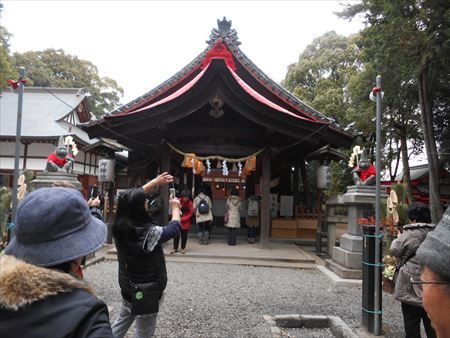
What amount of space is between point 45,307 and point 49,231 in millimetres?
272

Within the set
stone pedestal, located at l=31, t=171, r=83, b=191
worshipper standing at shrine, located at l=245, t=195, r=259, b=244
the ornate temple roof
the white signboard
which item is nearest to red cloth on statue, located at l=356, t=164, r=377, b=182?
the ornate temple roof

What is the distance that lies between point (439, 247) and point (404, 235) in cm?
266

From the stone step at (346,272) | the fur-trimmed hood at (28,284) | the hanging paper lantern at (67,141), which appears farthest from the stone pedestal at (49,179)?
the fur-trimmed hood at (28,284)

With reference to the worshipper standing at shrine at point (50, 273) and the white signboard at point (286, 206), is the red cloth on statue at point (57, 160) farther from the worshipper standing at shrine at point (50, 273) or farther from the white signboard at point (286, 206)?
the worshipper standing at shrine at point (50, 273)

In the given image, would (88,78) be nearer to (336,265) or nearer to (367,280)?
(336,265)

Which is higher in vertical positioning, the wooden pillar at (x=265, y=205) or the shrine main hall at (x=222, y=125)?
the shrine main hall at (x=222, y=125)

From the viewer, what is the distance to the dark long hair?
290 cm

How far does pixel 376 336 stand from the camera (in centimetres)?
418

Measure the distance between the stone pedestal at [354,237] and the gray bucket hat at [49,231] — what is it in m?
6.91

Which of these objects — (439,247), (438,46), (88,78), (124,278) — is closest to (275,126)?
(438,46)

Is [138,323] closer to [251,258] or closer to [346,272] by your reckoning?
[346,272]

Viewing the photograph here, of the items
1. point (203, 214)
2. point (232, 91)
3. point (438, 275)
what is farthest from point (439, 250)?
point (203, 214)

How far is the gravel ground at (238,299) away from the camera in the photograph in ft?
15.0

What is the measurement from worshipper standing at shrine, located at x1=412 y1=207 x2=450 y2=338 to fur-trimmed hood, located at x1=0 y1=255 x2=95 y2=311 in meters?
1.18
